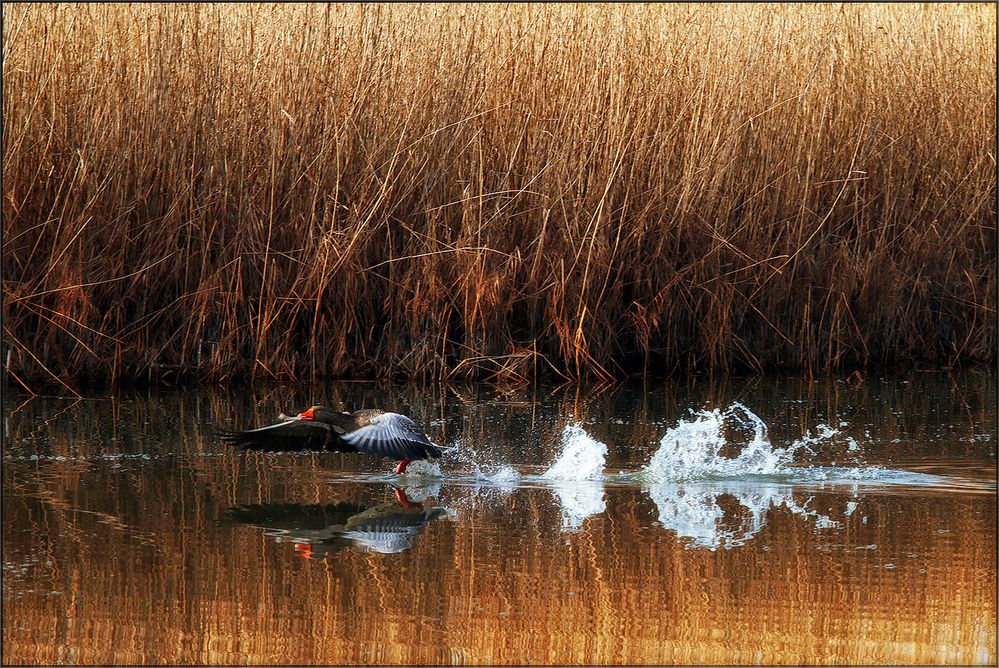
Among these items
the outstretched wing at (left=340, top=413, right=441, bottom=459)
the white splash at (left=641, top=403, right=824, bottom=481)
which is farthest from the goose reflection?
the white splash at (left=641, top=403, right=824, bottom=481)

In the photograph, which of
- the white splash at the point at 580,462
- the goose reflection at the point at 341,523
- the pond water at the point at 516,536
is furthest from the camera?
the white splash at the point at 580,462

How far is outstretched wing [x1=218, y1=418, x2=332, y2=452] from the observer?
17.8ft

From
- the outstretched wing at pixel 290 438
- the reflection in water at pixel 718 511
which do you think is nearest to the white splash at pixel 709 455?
the reflection in water at pixel 718 511

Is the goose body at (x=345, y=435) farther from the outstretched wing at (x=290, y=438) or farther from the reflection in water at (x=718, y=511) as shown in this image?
the reflection in water at (x=718, y=511)

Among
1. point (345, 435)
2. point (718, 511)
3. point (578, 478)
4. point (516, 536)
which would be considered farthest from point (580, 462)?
point (516, 536)

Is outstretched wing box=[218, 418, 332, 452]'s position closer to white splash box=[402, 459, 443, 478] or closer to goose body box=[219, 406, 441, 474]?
goose body box=[219, 406, 441, 474]

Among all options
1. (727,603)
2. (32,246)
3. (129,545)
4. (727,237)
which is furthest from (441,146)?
(727,603)

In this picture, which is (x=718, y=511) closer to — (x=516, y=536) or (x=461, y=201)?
(x=516, y=536)

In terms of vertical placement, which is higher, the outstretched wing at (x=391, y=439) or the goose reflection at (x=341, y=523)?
the outstretched wing at (x=391, y=439)

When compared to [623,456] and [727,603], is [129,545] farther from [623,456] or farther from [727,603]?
[623,456]

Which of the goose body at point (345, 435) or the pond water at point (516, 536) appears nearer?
the pond water at point (516, 536)

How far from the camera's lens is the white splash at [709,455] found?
534 centimetres

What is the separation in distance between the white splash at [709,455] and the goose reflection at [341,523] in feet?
3.44

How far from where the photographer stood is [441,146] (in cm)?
757
